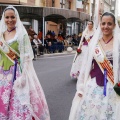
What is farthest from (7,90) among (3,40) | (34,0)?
(34,0)

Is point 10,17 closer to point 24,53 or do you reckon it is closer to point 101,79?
point 24,53

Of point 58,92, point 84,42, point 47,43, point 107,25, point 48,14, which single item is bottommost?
point 58,92

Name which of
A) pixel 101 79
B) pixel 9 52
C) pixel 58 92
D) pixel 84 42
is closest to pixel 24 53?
pixel 9 52

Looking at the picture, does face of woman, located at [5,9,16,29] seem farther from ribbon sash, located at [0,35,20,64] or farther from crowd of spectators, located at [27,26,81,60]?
crowd of spectators, located at [27,26,81,60]

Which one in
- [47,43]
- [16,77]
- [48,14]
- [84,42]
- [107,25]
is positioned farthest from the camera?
[47,43]

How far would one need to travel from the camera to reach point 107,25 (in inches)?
137

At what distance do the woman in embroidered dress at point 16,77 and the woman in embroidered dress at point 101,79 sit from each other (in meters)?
0.78

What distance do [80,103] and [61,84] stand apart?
4666mm

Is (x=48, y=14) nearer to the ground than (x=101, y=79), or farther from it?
farther from it

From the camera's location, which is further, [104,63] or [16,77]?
[16,77]

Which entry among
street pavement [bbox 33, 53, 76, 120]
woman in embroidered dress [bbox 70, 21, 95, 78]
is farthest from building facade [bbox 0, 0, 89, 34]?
woman in embroidered dress [bbox 70, 21, 95, 78]

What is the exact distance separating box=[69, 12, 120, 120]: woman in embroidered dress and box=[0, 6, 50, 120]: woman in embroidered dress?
2.55 feet

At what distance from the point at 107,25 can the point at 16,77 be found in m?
1.40

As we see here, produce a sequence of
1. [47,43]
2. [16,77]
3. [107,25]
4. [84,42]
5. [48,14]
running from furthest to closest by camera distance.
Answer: [47,43] < [48,14] < [84,42] < [16,77] < [107,25]
